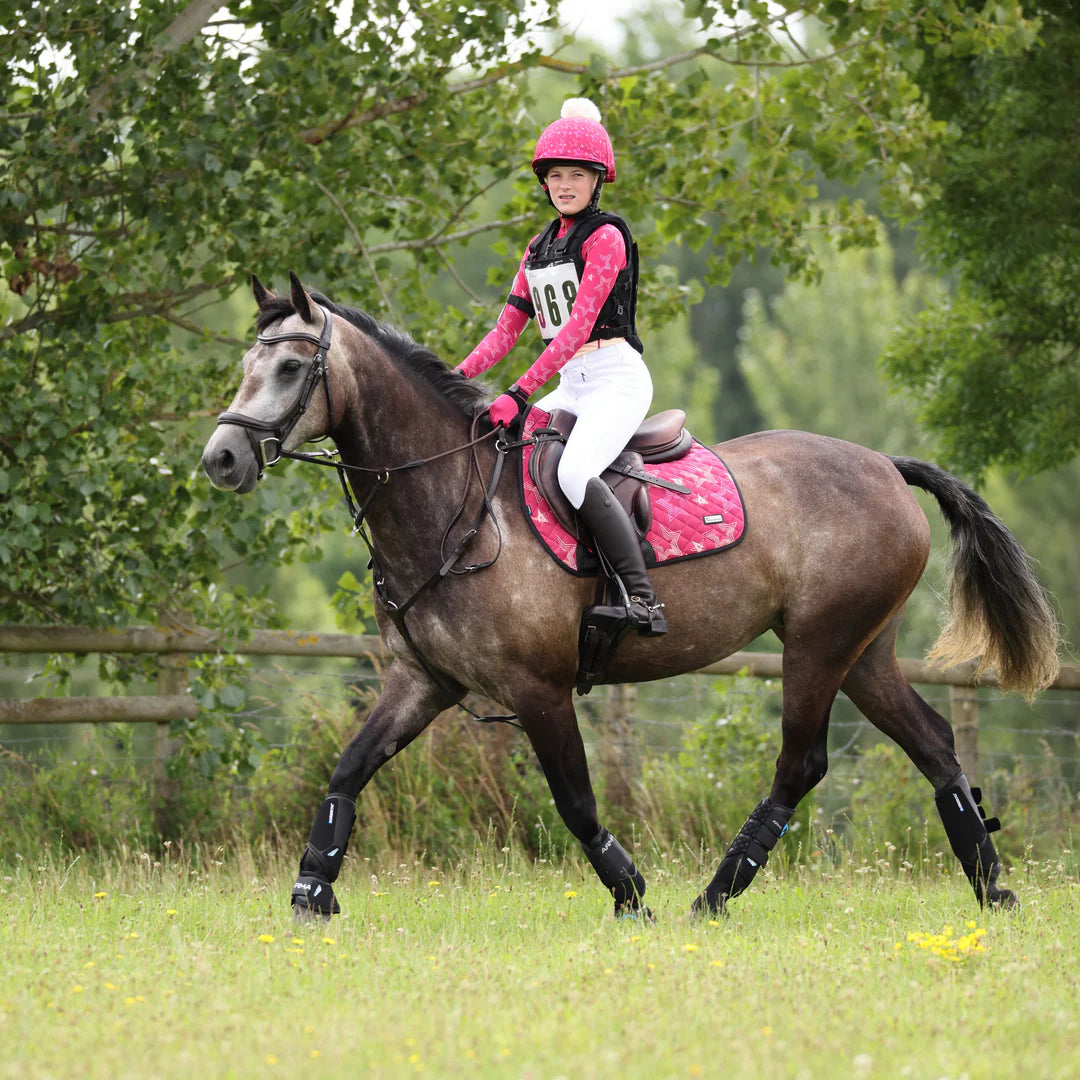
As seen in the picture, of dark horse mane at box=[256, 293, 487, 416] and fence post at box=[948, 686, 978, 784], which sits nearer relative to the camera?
dark horse mane at box=[256, 293, 487, 416]

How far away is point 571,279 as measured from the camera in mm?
5863

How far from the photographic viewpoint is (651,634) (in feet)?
19.1

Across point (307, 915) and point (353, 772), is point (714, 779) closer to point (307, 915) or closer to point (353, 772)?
point (353, 772)

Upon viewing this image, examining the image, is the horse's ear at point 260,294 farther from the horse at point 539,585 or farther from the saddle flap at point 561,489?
the saddle flap at point 561,489

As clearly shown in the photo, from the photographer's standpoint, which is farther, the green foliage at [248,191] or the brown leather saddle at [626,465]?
the green foliage at [248,191]

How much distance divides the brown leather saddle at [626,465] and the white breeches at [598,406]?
0.06 m

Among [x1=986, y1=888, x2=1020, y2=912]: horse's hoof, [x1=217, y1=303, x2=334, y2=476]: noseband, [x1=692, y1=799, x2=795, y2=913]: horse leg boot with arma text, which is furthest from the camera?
[x1=986, y1=888, x2=1020, y2=912]: horse's hoof

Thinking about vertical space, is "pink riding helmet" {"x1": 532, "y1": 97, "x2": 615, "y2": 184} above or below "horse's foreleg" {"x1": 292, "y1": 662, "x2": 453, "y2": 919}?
above

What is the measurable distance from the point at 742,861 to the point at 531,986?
197 cm

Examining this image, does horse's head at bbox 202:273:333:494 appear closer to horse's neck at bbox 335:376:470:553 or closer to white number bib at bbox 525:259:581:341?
horse's neck at bbox 335:376:470:553

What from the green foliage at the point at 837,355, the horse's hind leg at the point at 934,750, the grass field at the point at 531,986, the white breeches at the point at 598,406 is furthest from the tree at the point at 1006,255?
the green foliage at the point at 837,355

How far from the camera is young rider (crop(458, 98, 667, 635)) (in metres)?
5.65

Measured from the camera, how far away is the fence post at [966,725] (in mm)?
9031

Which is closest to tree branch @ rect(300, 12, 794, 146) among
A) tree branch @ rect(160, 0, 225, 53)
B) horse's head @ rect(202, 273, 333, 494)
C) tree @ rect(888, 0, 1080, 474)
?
tree branch @ rect(160, 0, 225, 53)
